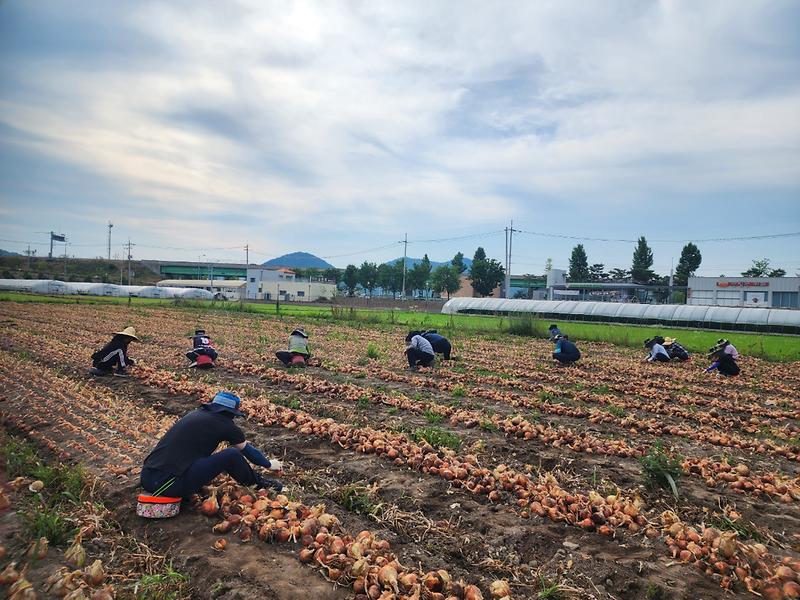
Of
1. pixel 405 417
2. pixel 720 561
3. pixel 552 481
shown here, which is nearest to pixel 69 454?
pixel 405 417

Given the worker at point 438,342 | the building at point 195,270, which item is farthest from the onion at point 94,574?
the building at point 195,270

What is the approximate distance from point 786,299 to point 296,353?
208 ft

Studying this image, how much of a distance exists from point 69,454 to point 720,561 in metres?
6.83

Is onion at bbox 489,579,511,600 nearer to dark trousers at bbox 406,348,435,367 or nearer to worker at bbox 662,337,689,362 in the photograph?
dark trousers at bbox 406,348,435,367

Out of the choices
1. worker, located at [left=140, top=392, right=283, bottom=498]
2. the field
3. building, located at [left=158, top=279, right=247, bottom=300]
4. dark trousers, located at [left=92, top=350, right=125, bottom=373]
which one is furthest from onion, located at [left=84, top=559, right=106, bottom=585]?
building, located at [left=158, top=279, right=247, bottom=300]

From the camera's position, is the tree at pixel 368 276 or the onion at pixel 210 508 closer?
the onion at pixel 210 508

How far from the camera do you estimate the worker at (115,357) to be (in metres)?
11.1

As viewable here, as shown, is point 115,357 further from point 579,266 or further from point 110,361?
point 579,266

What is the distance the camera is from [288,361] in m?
13.3

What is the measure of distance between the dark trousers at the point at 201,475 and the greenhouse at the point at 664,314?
25.0m

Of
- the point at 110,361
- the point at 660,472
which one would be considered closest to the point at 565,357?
the point at 660,472

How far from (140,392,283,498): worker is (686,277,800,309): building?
62.3 m

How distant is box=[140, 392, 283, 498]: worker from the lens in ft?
15.1

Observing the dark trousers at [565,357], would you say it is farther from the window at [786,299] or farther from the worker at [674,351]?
the window at [786,299]
